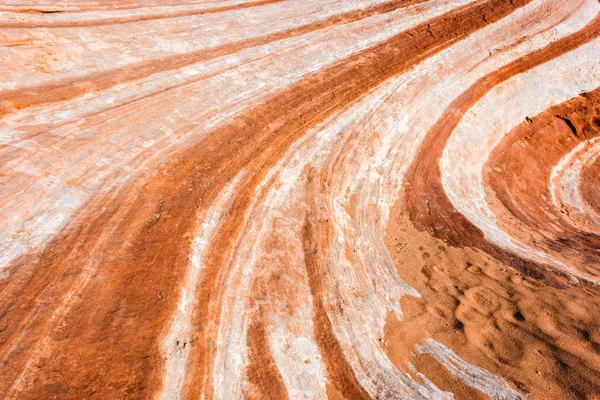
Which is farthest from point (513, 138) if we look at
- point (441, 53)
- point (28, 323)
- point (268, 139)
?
point (28, 323)

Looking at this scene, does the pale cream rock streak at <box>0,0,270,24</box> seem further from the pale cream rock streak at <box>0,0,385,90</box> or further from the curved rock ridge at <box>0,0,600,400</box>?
the pale cream rock streak at <box>0,0,385,90</box>

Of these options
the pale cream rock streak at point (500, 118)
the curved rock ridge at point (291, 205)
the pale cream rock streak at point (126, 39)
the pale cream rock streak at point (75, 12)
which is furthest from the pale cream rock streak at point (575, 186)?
the pale cream rock streak at point (75, 12)

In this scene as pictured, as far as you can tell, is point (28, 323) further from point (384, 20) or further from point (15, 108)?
point (384, 20)

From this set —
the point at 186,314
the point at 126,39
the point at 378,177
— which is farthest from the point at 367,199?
the point at 126,39

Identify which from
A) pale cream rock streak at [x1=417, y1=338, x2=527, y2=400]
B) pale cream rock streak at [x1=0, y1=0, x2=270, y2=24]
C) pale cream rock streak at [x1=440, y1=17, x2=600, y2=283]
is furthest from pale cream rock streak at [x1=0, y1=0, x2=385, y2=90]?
pale cream rock streak at [x1=417, y1=338, x2=527, y2=400]

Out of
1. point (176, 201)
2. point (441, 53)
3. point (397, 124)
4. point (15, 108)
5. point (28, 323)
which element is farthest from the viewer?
point (441, 53)
